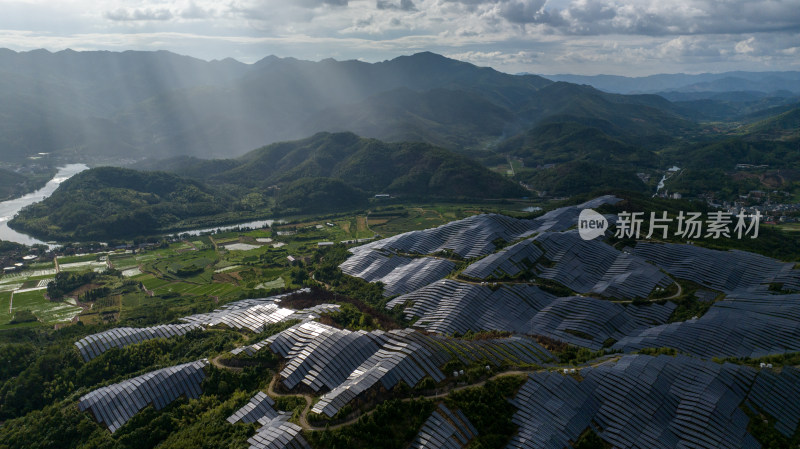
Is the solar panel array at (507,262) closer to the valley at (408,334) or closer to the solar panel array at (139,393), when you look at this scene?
the valley at (408,334)

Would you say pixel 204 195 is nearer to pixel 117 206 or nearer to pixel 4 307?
pixel 117 206

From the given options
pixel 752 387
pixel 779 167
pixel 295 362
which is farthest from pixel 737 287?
pixel 779 167

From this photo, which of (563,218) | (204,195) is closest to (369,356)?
(563,218)

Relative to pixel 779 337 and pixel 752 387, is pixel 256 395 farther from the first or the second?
pixel 779 337

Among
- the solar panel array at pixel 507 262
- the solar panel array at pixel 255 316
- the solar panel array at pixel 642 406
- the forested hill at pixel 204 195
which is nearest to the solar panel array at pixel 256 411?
the solar panel array at pixel 255 316

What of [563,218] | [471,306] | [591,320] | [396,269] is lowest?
[396,269]

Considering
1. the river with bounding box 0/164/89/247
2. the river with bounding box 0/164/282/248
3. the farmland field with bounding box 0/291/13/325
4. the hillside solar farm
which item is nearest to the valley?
the hillside solar farm

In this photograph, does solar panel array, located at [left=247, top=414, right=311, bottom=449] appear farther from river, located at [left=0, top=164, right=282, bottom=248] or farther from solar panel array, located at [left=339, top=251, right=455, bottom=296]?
river, located at [left=0, top=164, right=282, bottom=248]
